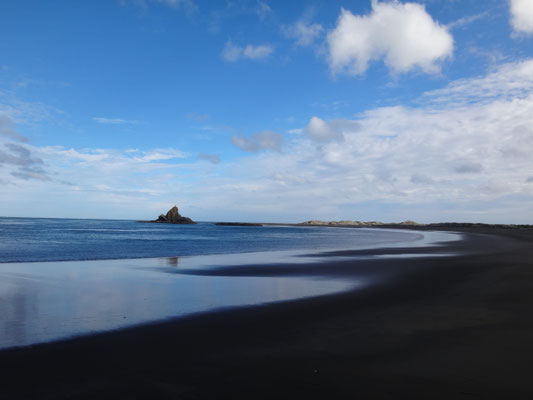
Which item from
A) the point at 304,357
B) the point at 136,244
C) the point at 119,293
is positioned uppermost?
the point at 304,357

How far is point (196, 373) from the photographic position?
5.75 metres

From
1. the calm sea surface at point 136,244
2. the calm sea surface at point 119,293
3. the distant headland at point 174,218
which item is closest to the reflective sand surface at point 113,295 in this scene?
the calm sea surface at point 119,293

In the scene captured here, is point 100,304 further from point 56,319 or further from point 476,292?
point 476,292

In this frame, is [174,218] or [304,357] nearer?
[304,357]

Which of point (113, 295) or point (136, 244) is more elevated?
point (113, 295)

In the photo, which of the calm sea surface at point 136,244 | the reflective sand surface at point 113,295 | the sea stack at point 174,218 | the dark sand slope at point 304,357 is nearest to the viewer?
the dark sand slope at point 304,357

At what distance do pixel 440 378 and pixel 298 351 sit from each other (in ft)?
8.40

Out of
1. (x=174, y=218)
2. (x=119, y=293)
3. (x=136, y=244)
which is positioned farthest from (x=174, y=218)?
(x=119, y=293)

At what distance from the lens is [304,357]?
6438 millimetres

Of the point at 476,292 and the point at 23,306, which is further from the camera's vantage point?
the point at 476,292

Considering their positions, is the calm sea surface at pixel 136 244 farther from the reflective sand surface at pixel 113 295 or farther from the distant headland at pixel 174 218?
the distant headland at pixel 174 218

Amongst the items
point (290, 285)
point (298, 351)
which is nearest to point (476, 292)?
point (290, 285)

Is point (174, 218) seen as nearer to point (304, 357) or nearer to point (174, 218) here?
point (174, 218)

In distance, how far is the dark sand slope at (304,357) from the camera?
5145 millimetres
